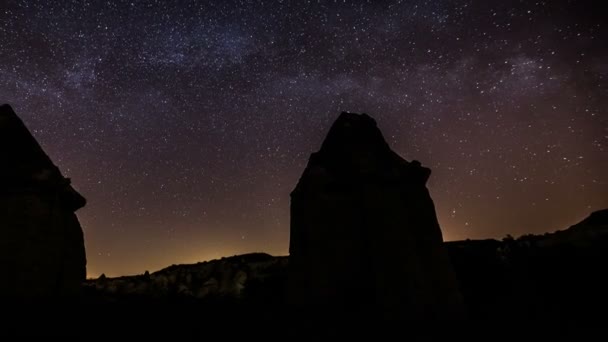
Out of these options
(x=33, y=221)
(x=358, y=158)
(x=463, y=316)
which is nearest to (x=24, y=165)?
(x=33, y=221)

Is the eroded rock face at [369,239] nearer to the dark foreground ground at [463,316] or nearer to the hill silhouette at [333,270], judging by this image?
the hill silhouette at [333,270]

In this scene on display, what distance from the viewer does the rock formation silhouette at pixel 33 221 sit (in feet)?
28.3

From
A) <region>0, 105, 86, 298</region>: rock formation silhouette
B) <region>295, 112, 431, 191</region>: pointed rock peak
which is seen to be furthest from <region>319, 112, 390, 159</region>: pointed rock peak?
<region>0, 105, 86, 298</region>: rock formation silhouette

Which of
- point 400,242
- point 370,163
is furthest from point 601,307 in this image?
point 370,163

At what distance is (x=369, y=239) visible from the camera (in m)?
9.47

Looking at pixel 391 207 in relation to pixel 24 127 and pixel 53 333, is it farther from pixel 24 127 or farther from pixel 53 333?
pixel 24 127

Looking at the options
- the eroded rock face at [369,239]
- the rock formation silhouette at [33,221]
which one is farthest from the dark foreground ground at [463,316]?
the rock formation silhouette at [33,221]

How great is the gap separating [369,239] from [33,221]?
25.9ft

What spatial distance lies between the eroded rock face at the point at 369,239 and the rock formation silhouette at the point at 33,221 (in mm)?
5849

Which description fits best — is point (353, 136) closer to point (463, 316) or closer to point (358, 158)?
point (358, 158)

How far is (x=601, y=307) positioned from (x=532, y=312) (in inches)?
77.8

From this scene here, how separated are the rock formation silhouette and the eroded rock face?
5.85 metres

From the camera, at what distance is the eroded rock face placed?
8.70 m

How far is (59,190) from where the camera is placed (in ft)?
32.5
